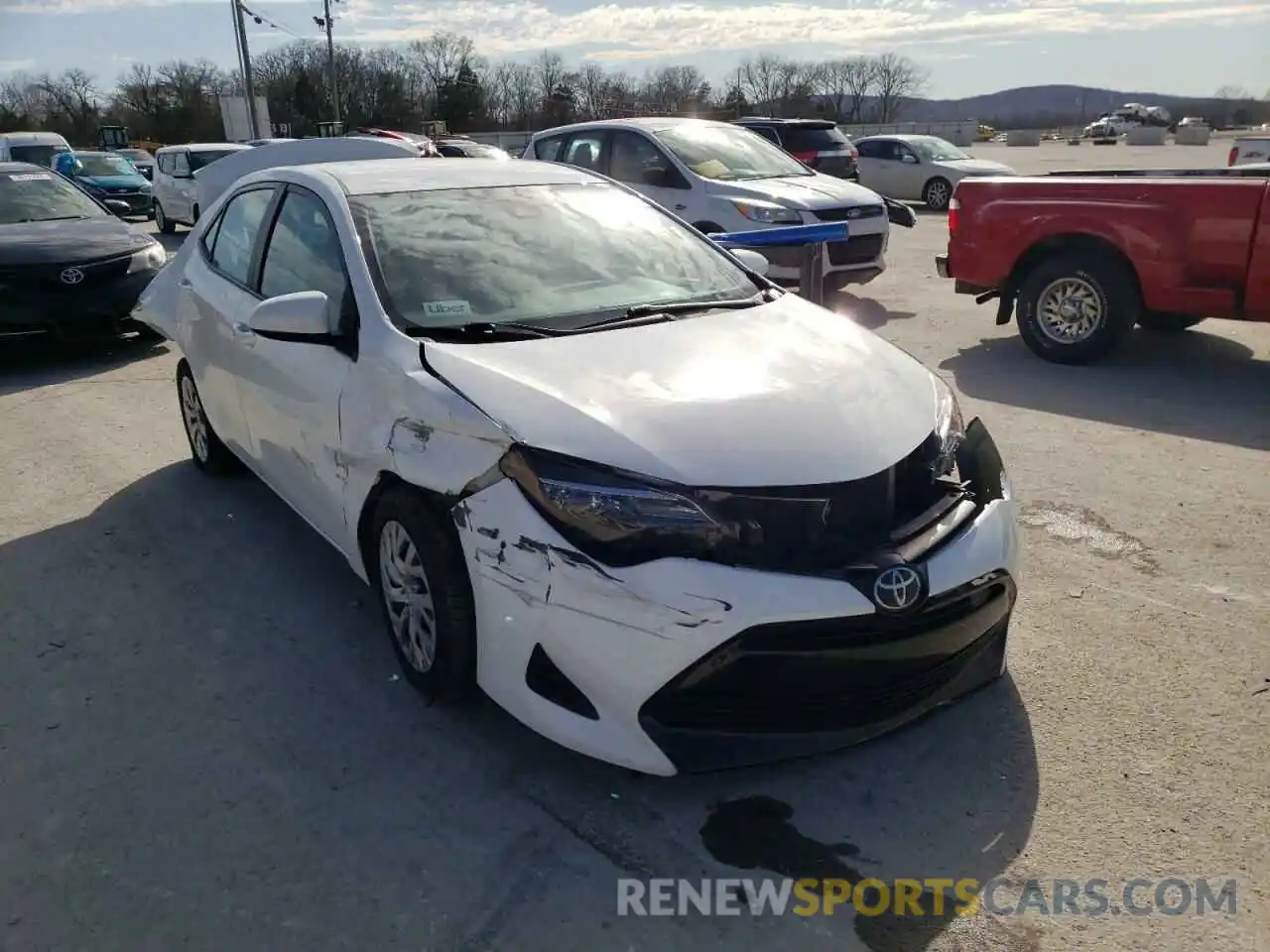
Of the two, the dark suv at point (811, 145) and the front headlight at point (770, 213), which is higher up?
the dark suv at point (811, 145)

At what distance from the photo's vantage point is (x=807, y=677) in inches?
96.9

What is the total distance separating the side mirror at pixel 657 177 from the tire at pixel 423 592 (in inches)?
284

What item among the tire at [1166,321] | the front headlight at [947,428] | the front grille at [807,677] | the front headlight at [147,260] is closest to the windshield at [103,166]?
the front headlight at [147,260]

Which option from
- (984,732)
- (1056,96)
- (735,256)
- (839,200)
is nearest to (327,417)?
(735,256)

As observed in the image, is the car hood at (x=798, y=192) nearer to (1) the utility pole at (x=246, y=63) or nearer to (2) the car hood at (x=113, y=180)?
(2) the car hood at (x=113, y=180)

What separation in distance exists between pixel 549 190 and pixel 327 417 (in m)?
1.39

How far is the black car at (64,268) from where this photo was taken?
311 inches

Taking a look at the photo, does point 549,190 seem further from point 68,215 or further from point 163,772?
point 68,215

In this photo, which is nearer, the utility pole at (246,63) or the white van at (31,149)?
the white van at (31,149)

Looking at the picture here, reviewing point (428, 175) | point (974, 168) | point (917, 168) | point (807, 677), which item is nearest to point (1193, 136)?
point (974, 168)

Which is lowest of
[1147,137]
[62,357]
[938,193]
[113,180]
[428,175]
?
[62,357]

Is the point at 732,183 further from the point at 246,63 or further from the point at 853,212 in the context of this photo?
the point at 246,63

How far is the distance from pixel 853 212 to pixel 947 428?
6.93 meters

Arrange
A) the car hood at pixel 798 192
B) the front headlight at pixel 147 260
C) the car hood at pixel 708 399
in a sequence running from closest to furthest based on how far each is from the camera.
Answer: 1. the car hood at pixel 708 399
2. the front headlight at pixel 147 260
3. the car hood at pixel 798 192
